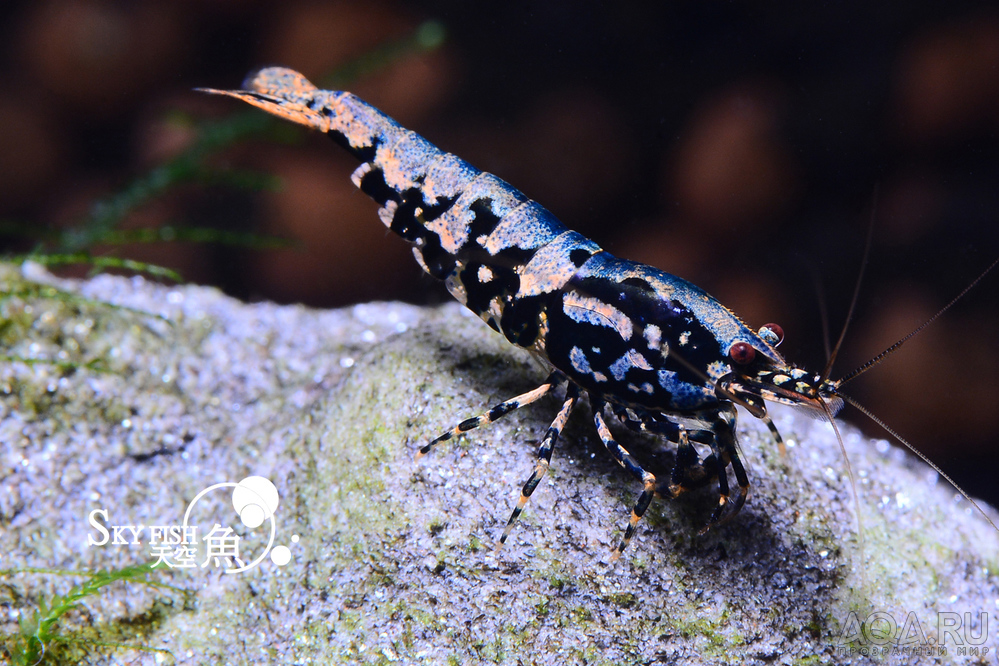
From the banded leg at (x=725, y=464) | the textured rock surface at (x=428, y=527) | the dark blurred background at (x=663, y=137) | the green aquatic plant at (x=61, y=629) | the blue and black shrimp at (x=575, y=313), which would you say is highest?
the dark blurred background at (x=663, y=137)

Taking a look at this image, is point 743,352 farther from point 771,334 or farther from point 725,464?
point 725,464

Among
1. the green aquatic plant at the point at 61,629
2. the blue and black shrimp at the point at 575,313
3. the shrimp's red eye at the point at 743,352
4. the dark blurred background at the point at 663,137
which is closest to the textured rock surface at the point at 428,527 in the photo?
the green aquatic plant at the point at 61,629

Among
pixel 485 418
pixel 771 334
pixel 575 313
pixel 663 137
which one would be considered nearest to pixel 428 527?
pixel 485 418

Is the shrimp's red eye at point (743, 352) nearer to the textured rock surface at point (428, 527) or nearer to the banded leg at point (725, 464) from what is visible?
the banded leg at point (725, 464)

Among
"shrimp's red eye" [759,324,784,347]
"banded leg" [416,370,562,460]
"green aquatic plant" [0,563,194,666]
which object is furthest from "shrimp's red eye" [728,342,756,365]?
"green aquatic plant" [0,563,194,666]

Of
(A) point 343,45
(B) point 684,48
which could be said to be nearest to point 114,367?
(A) point 343,45

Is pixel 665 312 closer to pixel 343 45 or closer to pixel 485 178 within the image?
pixel 485 178

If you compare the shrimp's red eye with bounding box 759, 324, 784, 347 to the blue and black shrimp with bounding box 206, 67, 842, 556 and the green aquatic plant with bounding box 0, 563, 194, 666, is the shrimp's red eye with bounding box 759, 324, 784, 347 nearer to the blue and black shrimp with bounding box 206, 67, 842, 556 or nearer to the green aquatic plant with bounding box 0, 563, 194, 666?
the blue and black shrimp with bounding box 206, 67, 842, 556
